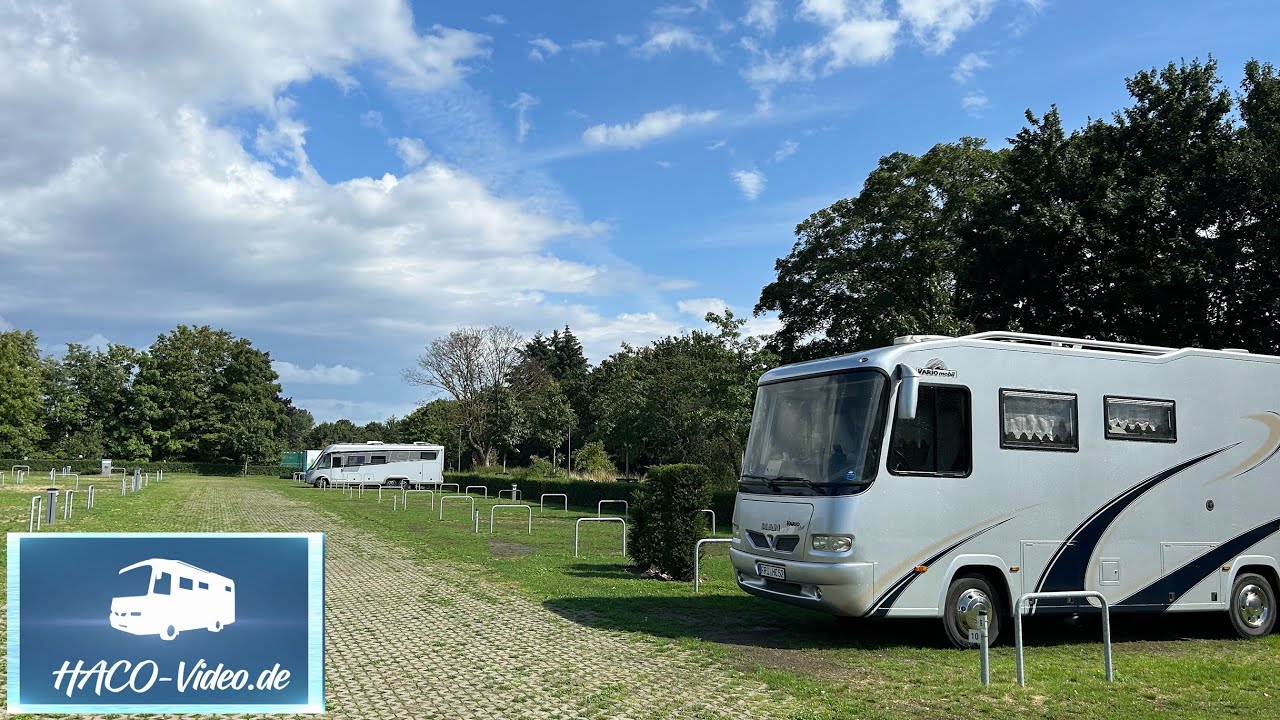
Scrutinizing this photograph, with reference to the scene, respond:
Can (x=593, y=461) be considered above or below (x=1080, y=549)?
above

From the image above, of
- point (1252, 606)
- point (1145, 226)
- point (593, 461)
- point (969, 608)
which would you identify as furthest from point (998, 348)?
point (593, 461)

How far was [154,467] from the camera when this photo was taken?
70.4 meters

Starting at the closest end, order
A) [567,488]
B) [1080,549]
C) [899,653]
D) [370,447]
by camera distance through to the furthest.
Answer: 1. [899,653]
2. [1080,549]
3. [567,488]
4. [370,447]

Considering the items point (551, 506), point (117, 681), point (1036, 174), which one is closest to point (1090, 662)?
point (117, 681)

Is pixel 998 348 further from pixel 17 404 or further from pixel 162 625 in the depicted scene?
pixel 17 404

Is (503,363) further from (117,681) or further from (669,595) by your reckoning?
(117,681)

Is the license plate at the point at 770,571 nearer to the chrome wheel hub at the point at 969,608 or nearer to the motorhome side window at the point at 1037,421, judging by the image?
the chrome wheel hub at the point at 969,608

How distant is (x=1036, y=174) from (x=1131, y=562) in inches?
671

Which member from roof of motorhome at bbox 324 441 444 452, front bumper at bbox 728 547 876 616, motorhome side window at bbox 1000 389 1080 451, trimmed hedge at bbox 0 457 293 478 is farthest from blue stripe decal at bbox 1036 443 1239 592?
trimmed hedge at bbox 0 457 293 478

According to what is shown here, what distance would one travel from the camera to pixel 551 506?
124ft

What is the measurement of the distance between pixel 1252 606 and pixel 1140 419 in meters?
2.76

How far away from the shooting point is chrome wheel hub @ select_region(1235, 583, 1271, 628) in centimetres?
1085

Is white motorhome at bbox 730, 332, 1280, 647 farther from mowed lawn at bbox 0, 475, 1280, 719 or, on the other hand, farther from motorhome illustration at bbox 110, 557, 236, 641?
motorhome illustration at bbox 110, 557, 236, 641

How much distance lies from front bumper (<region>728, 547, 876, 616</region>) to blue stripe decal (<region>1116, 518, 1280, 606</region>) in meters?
3.22
